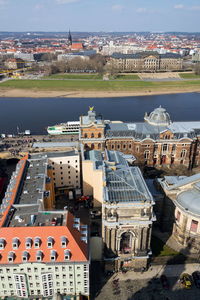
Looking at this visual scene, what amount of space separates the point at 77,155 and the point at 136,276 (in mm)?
41049

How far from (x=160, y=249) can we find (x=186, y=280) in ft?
33.1

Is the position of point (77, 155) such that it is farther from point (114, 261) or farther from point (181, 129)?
point (181, 129)

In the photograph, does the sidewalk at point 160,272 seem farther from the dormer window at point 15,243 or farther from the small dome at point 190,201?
the dormer window at point 15,243

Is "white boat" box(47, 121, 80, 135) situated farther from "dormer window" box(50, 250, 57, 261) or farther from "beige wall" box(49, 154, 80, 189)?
"dormer window" box(50, 250, 57, 261)

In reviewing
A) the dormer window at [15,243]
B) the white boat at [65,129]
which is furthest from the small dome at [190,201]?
the white boat at [65,129]

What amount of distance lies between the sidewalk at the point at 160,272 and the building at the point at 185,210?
5.20 metres

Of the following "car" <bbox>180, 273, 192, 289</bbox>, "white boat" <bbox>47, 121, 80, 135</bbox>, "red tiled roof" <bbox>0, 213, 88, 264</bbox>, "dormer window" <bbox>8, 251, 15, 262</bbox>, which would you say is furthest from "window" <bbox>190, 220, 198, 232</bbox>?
"white boat" <bbox>47, 121, 80, 135</bbox>

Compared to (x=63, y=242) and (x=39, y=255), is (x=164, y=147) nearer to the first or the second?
(x=63, y=242)

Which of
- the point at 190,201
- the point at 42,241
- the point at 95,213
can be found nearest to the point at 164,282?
the point at 190,201

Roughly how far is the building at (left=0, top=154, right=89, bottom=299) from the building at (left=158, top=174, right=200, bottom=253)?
82.4 feet

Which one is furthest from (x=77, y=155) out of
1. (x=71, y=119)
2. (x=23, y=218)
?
(x=71, y=119)

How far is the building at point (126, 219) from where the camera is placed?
5412cm

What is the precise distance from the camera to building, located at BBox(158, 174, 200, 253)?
6056 cm

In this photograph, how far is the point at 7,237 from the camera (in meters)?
47.7
